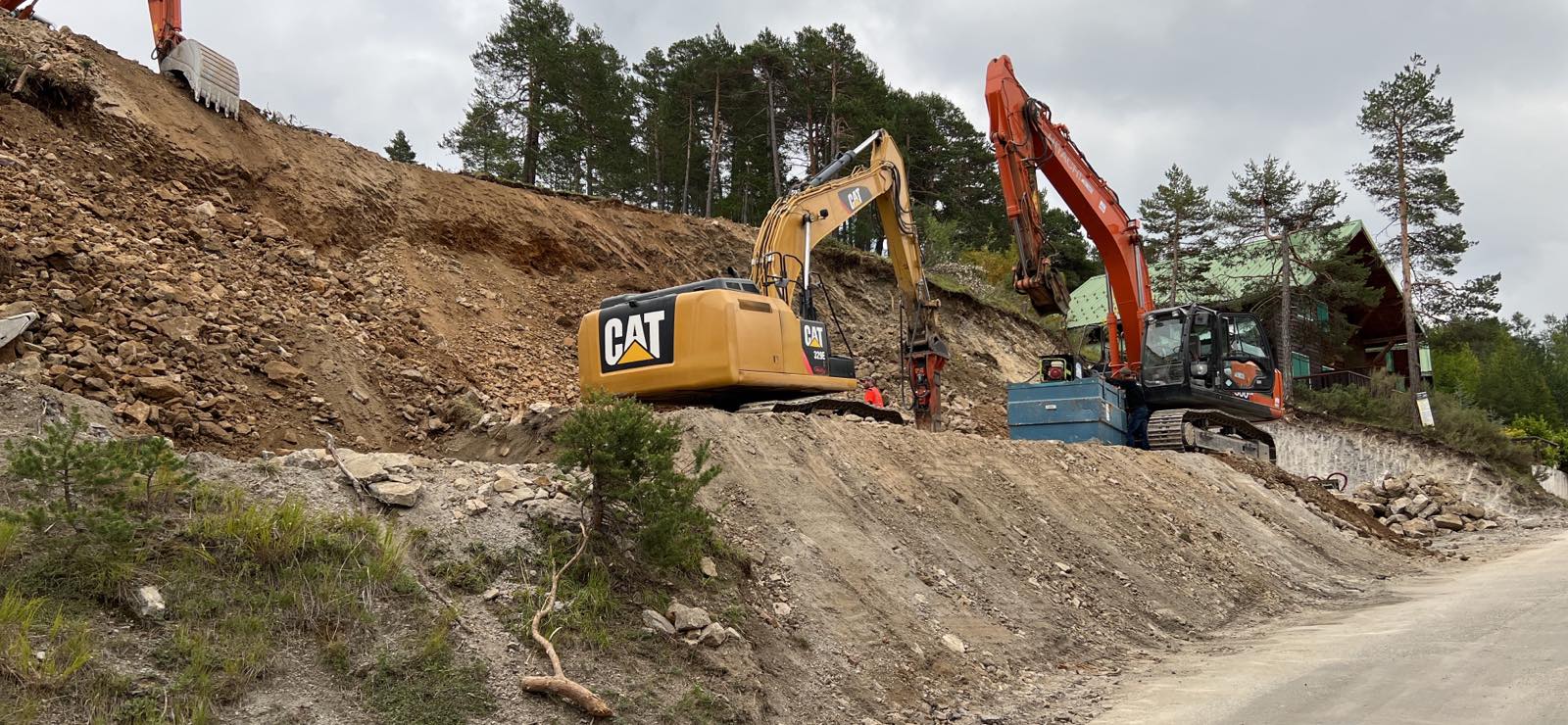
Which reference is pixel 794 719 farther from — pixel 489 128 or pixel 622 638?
pixel 489 128

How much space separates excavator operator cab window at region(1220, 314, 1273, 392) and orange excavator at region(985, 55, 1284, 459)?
0.02 m

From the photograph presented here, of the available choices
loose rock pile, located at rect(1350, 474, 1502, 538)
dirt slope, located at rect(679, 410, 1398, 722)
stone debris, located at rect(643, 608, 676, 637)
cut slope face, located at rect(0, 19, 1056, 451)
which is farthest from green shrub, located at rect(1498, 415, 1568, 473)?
stone debris, located at rect(643, 608, 676, 637)

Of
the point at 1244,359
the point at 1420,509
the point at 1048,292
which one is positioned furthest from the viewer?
the point at 1420,509

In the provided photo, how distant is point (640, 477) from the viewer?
584cm

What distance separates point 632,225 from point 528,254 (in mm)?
2916

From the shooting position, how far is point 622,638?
17.2 ft

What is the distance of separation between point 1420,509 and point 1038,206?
408 inches

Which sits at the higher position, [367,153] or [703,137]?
[703,137]

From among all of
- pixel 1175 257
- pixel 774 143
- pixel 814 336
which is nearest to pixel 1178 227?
pixel 1175 257

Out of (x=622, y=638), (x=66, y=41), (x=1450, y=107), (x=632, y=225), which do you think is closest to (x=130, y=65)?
(x=66, y=41)

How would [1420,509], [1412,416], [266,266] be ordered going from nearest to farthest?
[266,266]
[1420,509]
[1412,416]

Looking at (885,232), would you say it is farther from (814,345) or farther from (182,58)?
(182,58)

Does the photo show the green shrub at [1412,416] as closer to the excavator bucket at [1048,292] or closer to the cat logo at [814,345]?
the excavator bucket at [1048,292]

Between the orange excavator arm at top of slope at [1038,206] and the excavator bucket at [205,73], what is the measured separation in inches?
443
